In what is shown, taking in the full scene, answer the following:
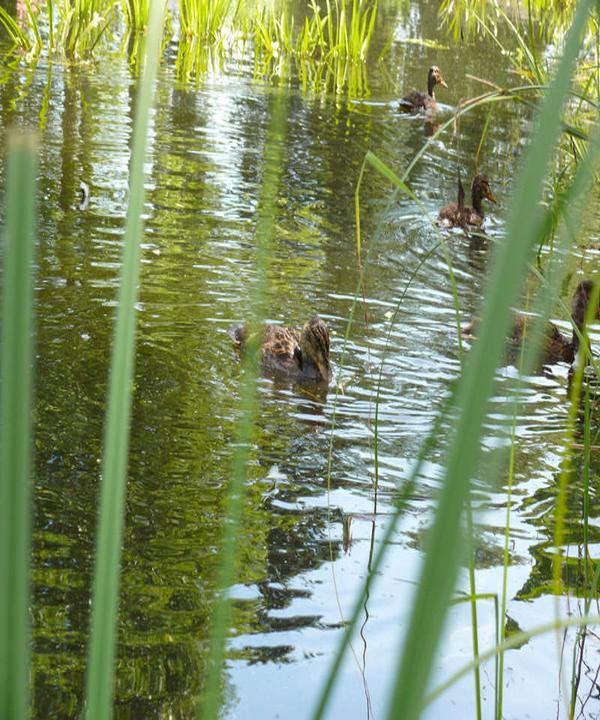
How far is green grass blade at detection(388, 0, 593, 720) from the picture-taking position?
58 cm

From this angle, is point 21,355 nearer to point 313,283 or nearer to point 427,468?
point 427,468

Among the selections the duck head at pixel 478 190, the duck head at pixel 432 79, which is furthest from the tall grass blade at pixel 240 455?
the duck head at pixel 432 79

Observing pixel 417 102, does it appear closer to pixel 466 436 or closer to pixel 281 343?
pixel 281 343

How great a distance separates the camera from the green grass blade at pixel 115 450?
0.70 metres

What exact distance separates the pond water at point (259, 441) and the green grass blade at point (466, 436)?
0.40ft

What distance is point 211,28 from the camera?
1536 cm

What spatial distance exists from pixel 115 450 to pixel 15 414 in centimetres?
13

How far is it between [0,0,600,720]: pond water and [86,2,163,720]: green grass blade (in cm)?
19

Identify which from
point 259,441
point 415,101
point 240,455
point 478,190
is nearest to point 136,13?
point 415,101

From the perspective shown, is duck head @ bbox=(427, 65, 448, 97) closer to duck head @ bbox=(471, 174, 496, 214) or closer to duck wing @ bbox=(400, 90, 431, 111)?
duck wing @ bbox=(400, 90, 431, 111)

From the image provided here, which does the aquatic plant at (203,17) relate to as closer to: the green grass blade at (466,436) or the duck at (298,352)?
the duck at (298,352)

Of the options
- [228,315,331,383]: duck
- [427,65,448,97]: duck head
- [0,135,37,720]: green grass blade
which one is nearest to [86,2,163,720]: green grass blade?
[0,135,37,720]: green grass blade

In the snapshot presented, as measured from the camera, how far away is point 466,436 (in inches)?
23.0

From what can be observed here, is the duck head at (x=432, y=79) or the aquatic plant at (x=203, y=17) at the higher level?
the aquatic plant at (x=203, y=17)
